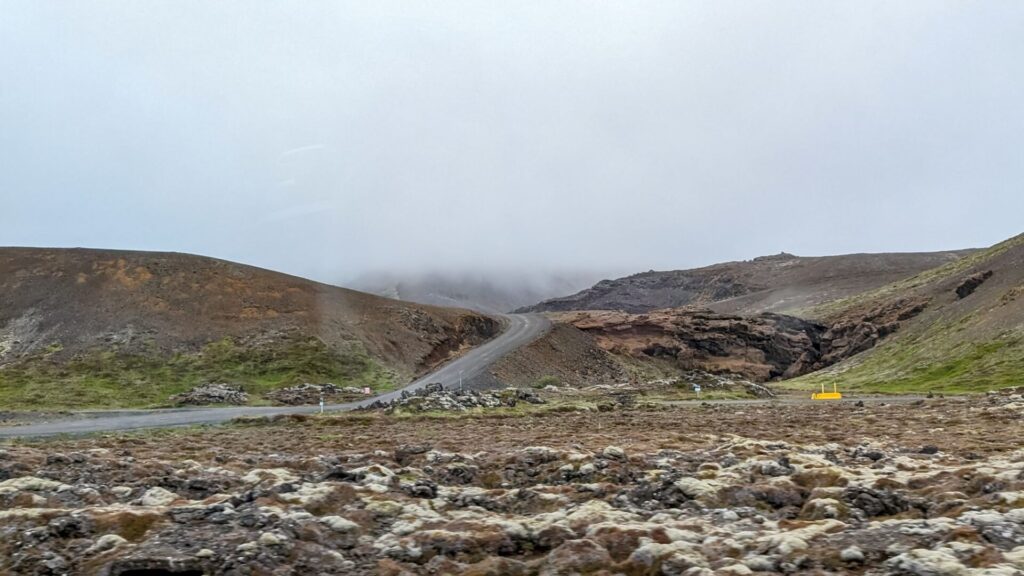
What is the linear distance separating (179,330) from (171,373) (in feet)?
27.7

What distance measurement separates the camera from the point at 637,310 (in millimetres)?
197500

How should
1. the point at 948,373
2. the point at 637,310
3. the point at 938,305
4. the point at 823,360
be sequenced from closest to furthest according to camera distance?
the point at 948,373
the point at 938,305
the point at 823,360
the point at 637,310

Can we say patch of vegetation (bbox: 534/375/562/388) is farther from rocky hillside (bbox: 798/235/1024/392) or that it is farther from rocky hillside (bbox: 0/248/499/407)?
rocky hillside (bbox: 798/235/1024/392)

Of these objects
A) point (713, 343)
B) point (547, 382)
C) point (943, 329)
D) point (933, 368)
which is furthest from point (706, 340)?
point (547, 382)

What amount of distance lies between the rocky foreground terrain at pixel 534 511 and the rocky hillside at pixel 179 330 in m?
43.5

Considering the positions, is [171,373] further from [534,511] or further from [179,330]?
[534,511]

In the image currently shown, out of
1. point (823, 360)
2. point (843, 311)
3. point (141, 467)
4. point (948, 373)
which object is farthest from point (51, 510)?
point (843, 311)

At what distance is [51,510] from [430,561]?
5375 millimetres

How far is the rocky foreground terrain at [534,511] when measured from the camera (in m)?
7.05

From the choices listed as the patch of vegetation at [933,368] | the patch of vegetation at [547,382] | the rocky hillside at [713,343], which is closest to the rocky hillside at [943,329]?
the patch of vegetation at [933,368]

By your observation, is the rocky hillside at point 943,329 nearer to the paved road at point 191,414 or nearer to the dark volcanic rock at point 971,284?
the dark volcanic rock at point 971,284

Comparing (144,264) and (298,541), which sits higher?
(144,264)

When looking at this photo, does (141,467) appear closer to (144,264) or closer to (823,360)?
(144,264)

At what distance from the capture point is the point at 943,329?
71375 millimetres
